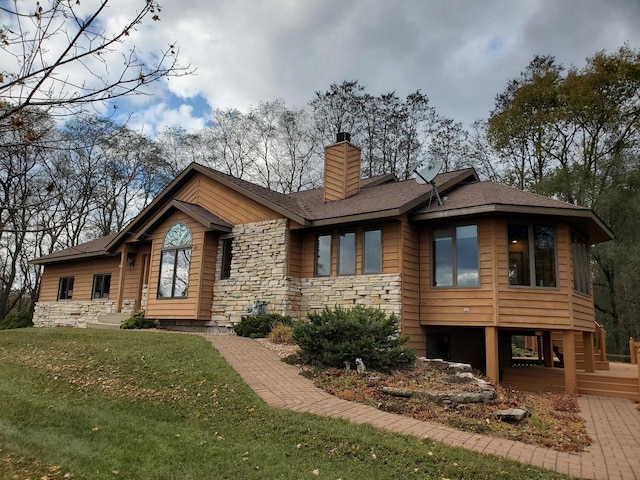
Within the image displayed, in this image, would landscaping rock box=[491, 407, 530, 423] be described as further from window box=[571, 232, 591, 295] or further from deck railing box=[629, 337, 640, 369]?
deck railing box=[629, 337, 640, 369]

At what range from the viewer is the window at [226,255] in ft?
49.7

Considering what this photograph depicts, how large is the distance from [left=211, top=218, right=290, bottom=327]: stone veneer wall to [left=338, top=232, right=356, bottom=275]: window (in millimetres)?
1558

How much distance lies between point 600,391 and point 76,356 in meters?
11.2

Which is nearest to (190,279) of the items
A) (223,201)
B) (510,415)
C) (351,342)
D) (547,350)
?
(223,201)

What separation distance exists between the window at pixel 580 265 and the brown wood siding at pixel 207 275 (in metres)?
10.1

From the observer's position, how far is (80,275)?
21.2 m

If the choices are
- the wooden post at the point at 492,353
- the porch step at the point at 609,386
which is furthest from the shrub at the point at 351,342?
the porch step at the point at 609,386

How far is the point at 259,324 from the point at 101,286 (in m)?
10.6

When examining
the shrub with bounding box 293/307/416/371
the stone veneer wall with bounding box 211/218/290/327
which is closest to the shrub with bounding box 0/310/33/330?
the stone veneer wall with bounding box 211/218/290/327

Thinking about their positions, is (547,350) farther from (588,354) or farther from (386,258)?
(386,258)

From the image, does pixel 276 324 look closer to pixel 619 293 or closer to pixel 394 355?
pixel 394 355

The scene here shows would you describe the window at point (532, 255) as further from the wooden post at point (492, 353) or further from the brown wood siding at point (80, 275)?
the brown wood siding at point (80, 275)

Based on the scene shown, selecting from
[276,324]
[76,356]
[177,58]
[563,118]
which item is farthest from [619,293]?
[177,58]

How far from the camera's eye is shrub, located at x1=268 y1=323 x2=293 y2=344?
1159 centimetres
